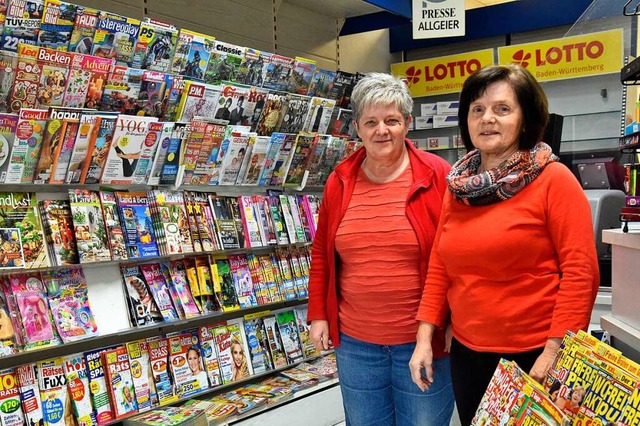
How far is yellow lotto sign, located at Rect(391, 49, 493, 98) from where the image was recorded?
16.1ft

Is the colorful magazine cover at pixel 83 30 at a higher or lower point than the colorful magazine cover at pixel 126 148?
higher

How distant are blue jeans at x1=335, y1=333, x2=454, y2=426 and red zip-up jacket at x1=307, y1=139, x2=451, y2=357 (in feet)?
0.32

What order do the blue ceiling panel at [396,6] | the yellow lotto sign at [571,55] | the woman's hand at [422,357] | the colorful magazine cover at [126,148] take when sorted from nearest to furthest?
the woman's hand at [422,357] < the colorful magazine cover at [126,148] < the blue ceiling panel at [396,6] < the yellow lotto sign at [571,55]

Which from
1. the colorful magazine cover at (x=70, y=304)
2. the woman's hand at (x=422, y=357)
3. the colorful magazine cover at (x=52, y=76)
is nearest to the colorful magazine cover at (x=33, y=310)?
the colorful magazine cover at (x=70, y=304)

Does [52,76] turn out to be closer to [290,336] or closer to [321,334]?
[321,334]

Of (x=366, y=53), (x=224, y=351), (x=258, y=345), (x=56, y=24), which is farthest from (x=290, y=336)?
(x=366, y=53)

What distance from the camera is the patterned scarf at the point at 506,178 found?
147cm

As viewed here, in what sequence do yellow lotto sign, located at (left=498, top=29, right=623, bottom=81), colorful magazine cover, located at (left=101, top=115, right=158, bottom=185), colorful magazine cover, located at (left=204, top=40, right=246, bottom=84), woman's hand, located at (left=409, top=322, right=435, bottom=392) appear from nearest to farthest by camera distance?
woman's hand, located at (left=409, top=322, right=435, bottom=392)
colorful magazine cover, located at (left=101, top=115, right=158, bottom=185)
colorful magazine cover, located at (left=204, top=40, right=246, bottom=84)
yellow lotto sign, located at (left=498, top=29, right=623, bottom=81)

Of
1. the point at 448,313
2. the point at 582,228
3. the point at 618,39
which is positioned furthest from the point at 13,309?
the point at 618,39

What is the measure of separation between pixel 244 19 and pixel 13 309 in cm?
216

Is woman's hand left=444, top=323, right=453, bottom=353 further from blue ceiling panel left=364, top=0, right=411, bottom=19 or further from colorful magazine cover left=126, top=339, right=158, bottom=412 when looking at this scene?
blue ceiling panel left=364, top=0, right=411, bottom=19

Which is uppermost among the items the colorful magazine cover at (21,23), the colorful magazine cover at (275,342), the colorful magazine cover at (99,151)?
the colorful magazine cover at (21,23)

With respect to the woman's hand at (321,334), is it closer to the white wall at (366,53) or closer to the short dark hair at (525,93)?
the short dark hair at (525,93)

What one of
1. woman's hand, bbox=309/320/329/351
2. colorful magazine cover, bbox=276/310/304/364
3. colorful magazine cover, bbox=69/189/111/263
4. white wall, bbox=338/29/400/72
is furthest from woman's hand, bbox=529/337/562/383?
white wall, bbox=338/29/400/72
